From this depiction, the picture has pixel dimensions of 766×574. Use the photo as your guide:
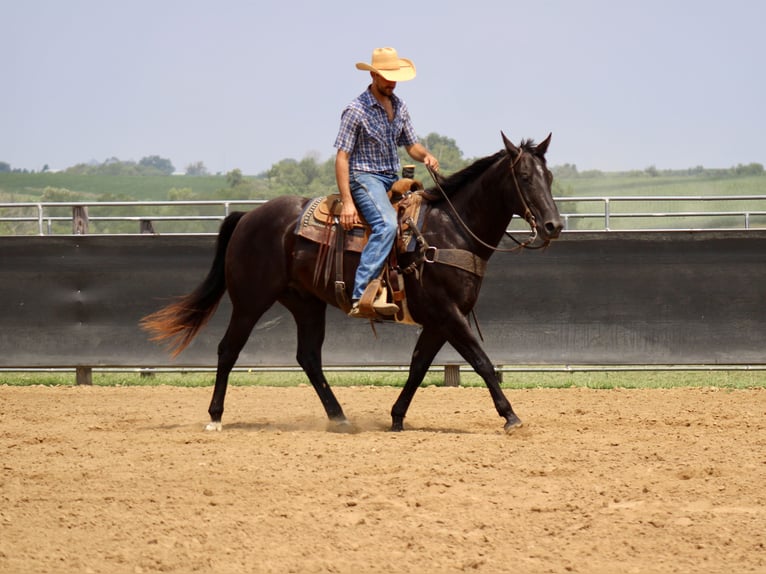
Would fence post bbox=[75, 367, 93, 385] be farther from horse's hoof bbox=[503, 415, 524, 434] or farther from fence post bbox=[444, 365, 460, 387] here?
horse's hoof bbox=[503, 415, 524, 434]

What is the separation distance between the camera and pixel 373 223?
27.4 feet

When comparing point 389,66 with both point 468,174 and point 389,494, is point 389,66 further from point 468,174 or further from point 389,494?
point 389,494

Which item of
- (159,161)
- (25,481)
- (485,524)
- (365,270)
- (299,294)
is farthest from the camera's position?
(159,161)

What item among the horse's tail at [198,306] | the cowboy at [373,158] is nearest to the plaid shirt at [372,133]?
the cowboy at [373,158]

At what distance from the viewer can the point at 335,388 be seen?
38.3ft

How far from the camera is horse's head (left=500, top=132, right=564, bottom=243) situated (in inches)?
307

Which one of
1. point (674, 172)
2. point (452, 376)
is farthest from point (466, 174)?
point (674, 172)

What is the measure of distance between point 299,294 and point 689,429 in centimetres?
324

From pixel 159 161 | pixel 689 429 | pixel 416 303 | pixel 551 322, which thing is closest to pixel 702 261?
pixel 551 322

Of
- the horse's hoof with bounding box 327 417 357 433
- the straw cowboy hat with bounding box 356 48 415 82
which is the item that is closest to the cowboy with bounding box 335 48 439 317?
the straw cowboy hat with bounding box 356 48 415 82

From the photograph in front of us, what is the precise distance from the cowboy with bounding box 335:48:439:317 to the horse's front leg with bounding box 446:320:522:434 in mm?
504

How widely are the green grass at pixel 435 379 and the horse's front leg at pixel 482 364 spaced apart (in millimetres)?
3563

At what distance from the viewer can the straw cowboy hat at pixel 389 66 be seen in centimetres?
829

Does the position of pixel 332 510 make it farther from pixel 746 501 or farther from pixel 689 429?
pixel 689 429
